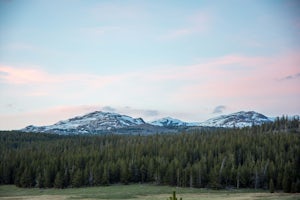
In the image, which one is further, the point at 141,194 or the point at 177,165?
the point at 177,165

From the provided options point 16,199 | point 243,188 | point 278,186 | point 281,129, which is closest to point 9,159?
point 16,199

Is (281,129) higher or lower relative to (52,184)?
higher

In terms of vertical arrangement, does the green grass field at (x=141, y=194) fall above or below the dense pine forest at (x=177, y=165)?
below

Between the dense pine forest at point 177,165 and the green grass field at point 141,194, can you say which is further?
the dense pine forest at point 177,165

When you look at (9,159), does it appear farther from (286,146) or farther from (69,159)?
(286,146)

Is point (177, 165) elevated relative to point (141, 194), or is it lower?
elevated

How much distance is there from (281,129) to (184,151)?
183 feet

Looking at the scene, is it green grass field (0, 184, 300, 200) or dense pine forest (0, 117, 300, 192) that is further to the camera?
dense pine forest (0, 117, 300, 192)

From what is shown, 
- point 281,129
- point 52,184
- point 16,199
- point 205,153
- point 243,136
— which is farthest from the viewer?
point 281,129

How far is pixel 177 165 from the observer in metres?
114

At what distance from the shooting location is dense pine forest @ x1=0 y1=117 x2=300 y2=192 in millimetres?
104312

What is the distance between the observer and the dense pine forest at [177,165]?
10431 centimetres

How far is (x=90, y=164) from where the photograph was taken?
400 ft

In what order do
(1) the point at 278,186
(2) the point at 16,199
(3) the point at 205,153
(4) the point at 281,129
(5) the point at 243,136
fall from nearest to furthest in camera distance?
(2) the point at 16,199 < (1) the point at 278,186 < (3) the point at 205,153 < (5) the point at 243,136 < (4) the point at 281,129
